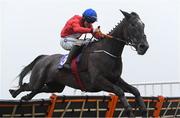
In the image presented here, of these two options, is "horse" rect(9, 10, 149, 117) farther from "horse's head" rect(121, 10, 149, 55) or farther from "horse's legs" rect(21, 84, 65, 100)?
"horse's legs" rect(21, 84, 65, 100)

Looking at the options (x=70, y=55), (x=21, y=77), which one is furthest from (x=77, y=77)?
(x=21, y=77)

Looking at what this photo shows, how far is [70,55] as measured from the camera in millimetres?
8727

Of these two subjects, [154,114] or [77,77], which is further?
[154,114]

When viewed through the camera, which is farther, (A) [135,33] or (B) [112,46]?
(B) [112,46]

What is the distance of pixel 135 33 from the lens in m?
8.06

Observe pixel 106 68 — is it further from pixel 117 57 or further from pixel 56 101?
pixel 56 101

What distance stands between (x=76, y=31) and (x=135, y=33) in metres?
0.96

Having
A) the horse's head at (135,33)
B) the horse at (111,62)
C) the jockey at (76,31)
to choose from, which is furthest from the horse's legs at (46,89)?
the horse's head at (135,33)

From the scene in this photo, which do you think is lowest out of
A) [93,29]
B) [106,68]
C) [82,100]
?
[82,100]

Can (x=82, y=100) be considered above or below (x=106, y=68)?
below

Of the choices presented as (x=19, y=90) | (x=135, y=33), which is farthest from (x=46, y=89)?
(x=135, y=33)

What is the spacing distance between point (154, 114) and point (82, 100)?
1.90 meters

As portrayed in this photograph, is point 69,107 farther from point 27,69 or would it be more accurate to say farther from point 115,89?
point 27,69

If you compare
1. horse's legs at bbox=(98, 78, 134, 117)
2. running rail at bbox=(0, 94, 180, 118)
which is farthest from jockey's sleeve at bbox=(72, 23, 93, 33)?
running rail at bbox=(0, 94, 180, 118)
